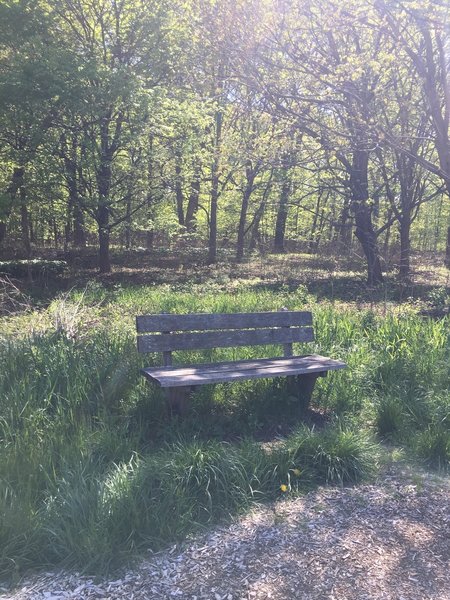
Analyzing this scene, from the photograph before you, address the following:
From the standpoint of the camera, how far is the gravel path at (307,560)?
246cm

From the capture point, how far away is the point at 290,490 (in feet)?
11.1

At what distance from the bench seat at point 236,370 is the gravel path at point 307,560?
46.5 inches

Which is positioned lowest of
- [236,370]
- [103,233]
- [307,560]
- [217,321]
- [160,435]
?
[307,560]

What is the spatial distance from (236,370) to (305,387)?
0.69 m

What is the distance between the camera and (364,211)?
45.4 ft

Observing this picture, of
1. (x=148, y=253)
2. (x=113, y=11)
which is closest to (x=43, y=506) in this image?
(x=113, y=11)

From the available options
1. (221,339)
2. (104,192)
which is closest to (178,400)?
(221,339)

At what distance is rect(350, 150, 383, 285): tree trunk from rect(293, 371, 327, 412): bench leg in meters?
8.42

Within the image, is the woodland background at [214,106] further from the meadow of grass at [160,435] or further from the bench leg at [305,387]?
the bench leg at [305,387]

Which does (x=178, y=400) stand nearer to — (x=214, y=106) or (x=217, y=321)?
(x=217, y=321)

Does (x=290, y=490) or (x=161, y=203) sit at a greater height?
(x=161, y=203)

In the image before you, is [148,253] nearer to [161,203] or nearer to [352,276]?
[161,203]

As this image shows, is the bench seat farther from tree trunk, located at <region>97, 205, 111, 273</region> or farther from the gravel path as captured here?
tree trunk, located at <region>97, 205, 111, 273</region>

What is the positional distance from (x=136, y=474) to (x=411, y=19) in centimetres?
748
